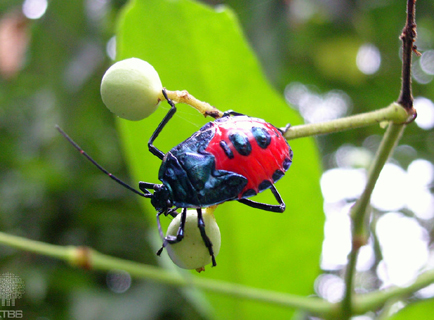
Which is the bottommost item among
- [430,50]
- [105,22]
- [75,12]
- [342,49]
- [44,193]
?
[44,193]

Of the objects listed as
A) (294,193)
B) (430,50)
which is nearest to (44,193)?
(294,193)

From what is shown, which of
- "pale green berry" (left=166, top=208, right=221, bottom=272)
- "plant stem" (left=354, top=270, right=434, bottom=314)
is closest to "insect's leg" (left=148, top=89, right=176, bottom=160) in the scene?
"pale green berry" (left=166, top=208, right=221, bottom=272)

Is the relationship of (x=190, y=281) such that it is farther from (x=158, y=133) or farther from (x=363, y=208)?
(x=363, y=208)

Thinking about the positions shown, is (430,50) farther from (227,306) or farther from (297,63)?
(227,306)

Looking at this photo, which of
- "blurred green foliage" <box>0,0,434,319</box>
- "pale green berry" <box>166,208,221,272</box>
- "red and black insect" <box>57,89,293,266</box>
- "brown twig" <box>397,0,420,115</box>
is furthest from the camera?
"blurred green foliage" <box>0,0,434,319</box>

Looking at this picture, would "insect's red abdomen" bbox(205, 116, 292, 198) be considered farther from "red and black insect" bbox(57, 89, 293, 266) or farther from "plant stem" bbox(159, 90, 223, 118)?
"plant stem" bbox(159, 90, 223, 118)

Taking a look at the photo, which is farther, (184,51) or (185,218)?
(184,51)
